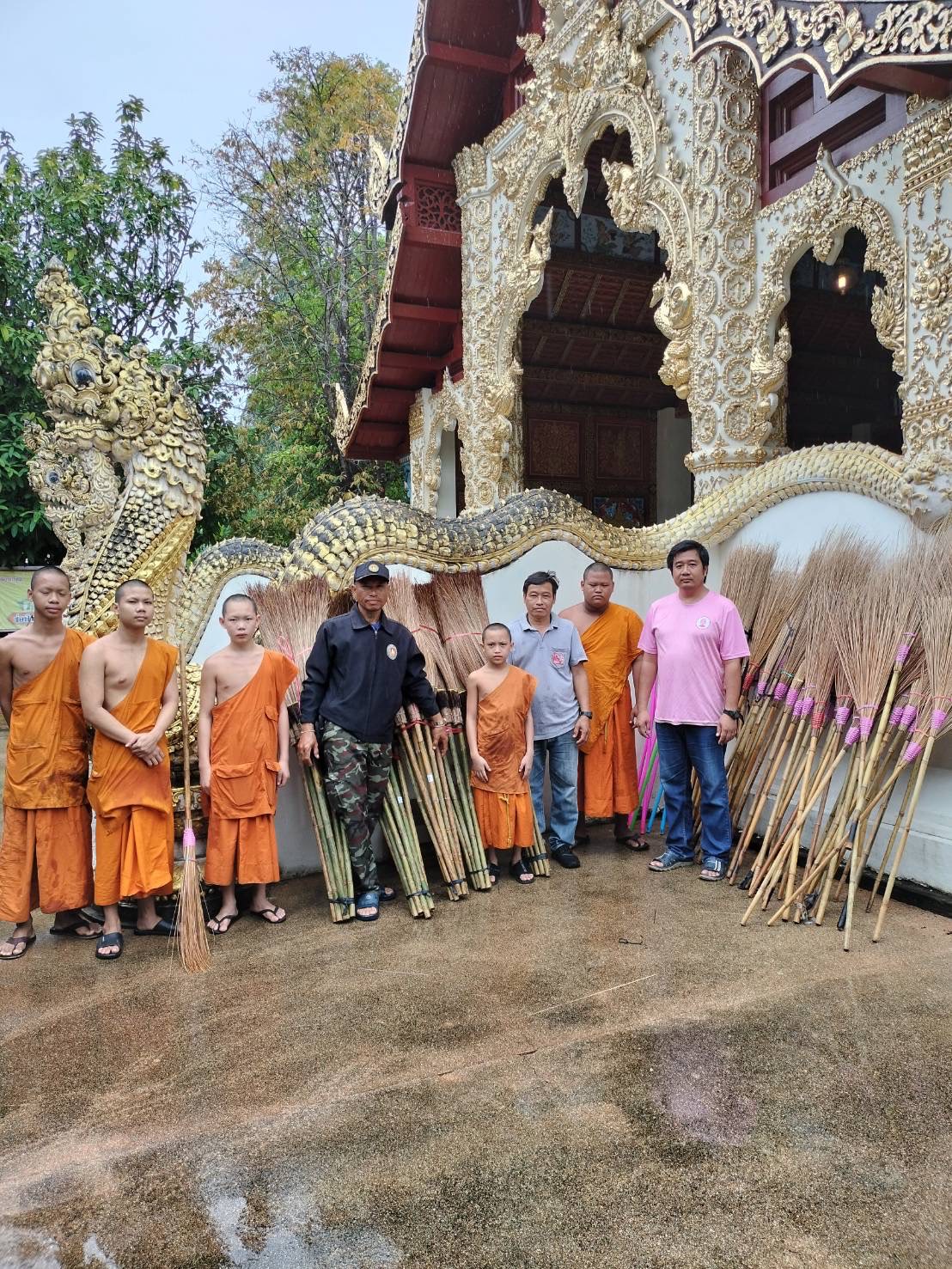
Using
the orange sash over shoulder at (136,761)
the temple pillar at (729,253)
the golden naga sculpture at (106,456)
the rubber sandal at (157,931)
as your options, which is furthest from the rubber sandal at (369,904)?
the temple pillar at (729,253)

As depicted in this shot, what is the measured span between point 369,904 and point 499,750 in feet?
2.88

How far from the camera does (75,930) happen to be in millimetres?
3539

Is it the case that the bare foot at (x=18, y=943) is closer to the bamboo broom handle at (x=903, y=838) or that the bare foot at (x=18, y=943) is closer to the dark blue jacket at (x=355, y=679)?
the dark blue jacket at (x=355, y=679)

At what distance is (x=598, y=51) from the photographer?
6.65 m

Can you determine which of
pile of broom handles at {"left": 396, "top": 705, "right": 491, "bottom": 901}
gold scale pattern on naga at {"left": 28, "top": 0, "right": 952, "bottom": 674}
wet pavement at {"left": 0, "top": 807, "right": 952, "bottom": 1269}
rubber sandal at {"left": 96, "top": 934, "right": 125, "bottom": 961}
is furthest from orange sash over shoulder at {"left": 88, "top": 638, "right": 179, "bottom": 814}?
gold scale pattern on naga at {"left": 28, "top": 0, "right": 952, "bottom": 674}

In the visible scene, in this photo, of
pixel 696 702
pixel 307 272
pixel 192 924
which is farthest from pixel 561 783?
pixel 307 272

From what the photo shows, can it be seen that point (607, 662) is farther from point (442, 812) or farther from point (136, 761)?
point (136, 761)

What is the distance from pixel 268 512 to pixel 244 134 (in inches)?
290

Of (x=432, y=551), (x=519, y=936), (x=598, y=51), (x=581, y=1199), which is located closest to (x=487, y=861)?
(x=519, y=936)

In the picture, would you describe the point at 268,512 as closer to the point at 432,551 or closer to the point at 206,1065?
the point at 432,551

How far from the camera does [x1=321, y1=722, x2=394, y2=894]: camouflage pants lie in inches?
142

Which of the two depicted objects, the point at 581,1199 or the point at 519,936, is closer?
the point at 581,1199

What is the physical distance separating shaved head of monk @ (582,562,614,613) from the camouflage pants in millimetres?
1419

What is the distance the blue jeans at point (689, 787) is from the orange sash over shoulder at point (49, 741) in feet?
8.10
